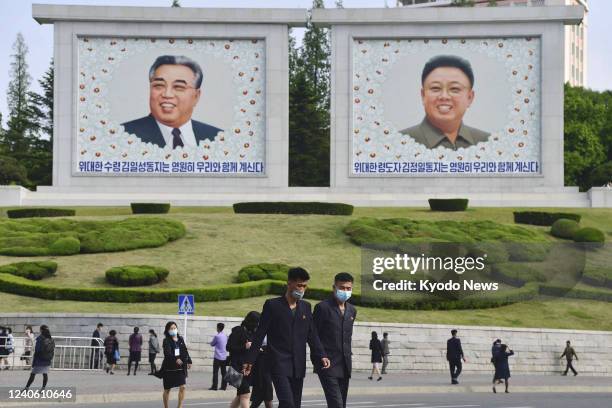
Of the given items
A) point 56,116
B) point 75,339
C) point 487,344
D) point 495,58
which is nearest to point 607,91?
point 495,58

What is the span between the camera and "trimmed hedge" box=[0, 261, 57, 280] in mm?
41031

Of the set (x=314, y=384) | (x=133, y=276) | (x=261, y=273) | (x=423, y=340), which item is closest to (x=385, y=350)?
(x=423, y=340)

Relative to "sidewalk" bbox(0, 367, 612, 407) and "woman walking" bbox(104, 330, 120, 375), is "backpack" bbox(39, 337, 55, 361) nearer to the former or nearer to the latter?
"sidewalk" bbox(0, 367, 612, 407)

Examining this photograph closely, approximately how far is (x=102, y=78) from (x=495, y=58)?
846 inches

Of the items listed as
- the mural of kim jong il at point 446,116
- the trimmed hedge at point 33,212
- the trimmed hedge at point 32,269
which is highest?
the mural of kim jong il at point 446,116

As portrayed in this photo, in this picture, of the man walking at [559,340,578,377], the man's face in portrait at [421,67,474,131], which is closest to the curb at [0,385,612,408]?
the man walking at [559,340,578,377]

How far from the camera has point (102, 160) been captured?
62.3m

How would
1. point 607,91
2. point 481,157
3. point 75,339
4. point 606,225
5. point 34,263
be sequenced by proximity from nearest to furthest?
point 75,339, point 34,263, point 606,225, point 481,157, point 607,91

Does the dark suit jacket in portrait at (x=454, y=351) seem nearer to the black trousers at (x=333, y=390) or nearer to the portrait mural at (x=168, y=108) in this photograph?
the black trousers at (x=333, y=390)

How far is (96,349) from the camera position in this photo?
33.3 meters

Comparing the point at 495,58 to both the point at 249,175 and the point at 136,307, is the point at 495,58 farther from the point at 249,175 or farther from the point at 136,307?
the point at 136,307

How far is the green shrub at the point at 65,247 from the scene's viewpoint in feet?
148

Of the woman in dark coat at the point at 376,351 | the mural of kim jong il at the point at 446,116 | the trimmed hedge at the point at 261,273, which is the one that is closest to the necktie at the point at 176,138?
the mural of kim jong il at the point at 446,116

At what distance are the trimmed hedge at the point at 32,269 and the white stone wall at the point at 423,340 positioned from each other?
6.95 meters
